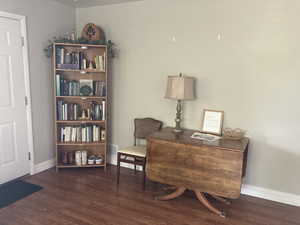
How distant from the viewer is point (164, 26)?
3158 millimetres

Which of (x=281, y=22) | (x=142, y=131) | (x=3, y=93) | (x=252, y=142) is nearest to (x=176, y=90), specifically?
(x=142, y=131)

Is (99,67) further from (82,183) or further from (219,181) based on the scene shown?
(219,181)

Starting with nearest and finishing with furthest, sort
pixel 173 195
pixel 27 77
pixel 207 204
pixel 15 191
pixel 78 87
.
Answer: pixel 207 204
pixel 173 195
pixel 15 191
pixel 27 77
pixel 78 87

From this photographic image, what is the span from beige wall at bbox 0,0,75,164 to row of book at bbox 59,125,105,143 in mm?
225

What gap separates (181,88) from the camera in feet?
9.25

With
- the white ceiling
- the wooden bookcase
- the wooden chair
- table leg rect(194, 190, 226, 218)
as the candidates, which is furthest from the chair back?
the white ceiling

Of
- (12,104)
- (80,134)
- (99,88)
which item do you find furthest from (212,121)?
(12,104)

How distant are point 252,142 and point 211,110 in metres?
0.59

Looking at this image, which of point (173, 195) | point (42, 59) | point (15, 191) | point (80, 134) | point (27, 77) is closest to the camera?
point (173, 195)

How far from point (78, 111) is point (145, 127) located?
1005mm

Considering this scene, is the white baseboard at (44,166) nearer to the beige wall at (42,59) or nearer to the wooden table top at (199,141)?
the beige wall at (42,59)

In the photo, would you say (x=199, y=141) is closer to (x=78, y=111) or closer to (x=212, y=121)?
(x=212, y=121)

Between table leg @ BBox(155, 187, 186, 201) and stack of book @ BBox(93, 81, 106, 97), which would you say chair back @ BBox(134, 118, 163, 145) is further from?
table leg @ BBox(155, 187, 186, 201)

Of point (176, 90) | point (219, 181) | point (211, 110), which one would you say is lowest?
point (219, 181)
